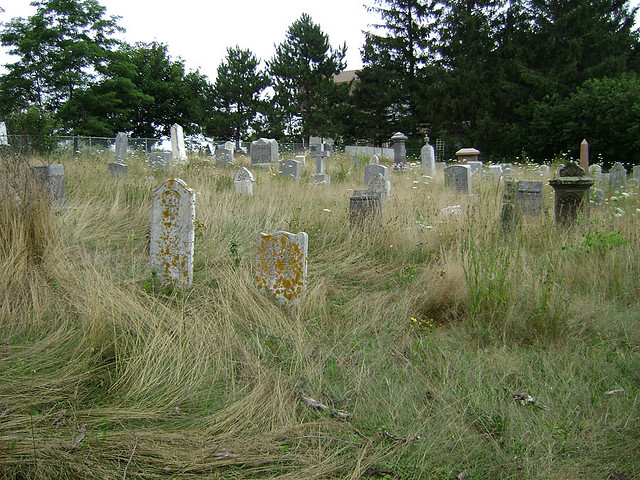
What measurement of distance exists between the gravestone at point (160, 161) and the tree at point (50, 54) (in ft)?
76.3

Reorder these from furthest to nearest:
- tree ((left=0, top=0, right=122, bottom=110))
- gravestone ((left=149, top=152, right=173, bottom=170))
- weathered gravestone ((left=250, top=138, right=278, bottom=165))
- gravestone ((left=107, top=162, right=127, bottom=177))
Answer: tree ((left=0, top=0, right=122, bottom=110)), weathered gravestone ((left=250, top=138, right=278, bottom=165)), gravestone ((left=149, top=152, right=173, bottom=170)), gravestone ((left=107, top=162, right=127, bottom=177))

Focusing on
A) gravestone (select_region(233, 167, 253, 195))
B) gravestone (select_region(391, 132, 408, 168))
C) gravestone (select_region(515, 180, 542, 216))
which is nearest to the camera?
gravestone (select_region(515, 180, 542, 216))

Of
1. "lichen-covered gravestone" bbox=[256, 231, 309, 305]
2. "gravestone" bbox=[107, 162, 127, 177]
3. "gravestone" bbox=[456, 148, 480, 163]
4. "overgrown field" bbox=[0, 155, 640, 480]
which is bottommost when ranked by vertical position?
"overgrown field" bbox=[0, 155, 640, 480]

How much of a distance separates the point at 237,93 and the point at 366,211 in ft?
110

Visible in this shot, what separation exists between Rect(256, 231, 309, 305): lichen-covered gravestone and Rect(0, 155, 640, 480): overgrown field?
0.15m

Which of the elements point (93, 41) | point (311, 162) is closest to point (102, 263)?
point (311, 162)

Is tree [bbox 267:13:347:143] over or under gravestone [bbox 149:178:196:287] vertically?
over

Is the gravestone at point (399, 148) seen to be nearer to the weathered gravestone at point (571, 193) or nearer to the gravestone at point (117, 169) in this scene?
the gravestone at point (117, 169)

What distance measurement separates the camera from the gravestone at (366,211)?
618cm

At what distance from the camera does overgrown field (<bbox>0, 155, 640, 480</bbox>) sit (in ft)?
7.50

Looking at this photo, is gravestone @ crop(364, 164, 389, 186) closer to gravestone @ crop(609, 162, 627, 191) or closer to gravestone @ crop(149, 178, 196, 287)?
gravestone @ crop(609, 162, 627, 191)

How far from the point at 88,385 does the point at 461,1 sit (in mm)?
34830

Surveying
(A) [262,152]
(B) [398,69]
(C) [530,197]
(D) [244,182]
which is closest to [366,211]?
(C) [530,197]

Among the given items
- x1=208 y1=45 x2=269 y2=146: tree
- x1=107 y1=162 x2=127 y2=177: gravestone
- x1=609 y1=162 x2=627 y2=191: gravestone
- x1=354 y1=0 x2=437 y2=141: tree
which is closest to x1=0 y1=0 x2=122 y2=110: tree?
x1=208 y1=45 x2=269 y2=146: tree
